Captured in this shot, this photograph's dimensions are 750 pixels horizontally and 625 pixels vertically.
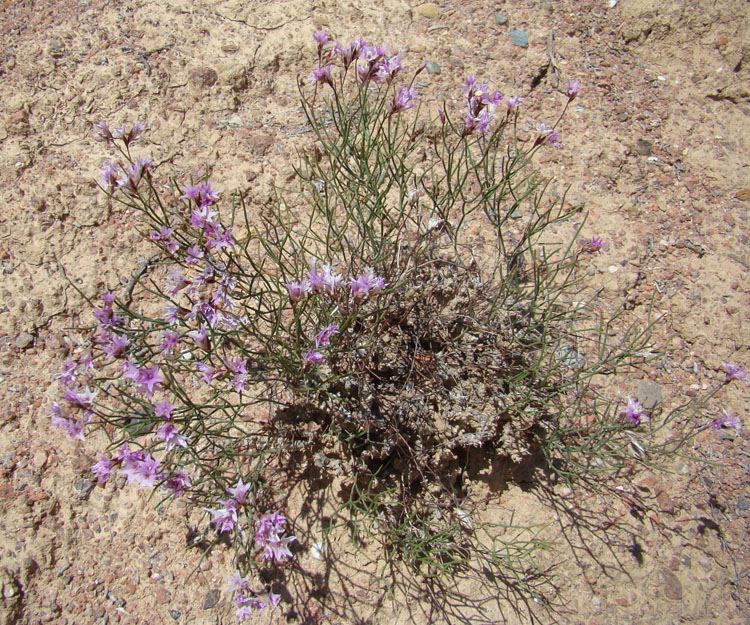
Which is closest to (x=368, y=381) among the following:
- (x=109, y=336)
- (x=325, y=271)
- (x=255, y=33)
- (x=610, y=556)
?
(x=325, y=271)

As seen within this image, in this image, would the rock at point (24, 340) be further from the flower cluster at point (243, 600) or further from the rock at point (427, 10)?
the rock at point (427, 10)

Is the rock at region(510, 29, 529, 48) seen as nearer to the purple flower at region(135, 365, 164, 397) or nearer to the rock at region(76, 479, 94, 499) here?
the purple flower at region(135, 365, 164, 397)

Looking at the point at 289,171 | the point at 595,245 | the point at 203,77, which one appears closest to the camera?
the point at 595,245

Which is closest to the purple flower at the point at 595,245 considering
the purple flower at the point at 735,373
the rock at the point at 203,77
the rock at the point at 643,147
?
the rock at the point at 643,147

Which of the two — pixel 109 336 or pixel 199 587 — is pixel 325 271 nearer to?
pixel 109 336

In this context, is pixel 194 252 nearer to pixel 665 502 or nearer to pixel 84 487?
pixel 84 487

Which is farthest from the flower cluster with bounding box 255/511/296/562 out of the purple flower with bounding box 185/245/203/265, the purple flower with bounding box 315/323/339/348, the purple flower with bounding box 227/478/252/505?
the purple flower with bounding box 185/245/203/265

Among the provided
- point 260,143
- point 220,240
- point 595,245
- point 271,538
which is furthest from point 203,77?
point 271,538
